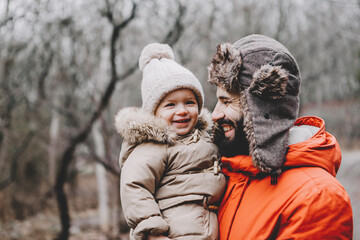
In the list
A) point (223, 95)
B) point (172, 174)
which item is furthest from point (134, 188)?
point (223, 95)

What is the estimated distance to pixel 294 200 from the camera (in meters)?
1.52

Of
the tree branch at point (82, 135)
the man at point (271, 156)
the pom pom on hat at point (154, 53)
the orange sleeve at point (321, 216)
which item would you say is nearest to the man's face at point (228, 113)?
the man at point (271, 156)

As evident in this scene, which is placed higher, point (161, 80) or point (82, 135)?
point (161, 80)

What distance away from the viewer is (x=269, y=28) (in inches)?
471

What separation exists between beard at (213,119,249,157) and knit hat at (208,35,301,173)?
110 millimetres

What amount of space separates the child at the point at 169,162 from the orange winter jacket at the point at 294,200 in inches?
6.0

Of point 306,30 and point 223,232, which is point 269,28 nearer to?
point 306,30

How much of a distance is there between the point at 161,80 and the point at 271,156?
94cm

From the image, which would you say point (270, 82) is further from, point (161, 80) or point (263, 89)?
point (161, 80)

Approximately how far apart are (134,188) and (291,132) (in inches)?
37.2

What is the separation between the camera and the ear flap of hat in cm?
173

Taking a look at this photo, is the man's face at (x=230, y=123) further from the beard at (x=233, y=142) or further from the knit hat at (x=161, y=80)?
the knit hat at (x=161, y=80)

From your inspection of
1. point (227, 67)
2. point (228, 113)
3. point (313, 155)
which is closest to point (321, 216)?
point (313, 155)

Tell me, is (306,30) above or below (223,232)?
above
